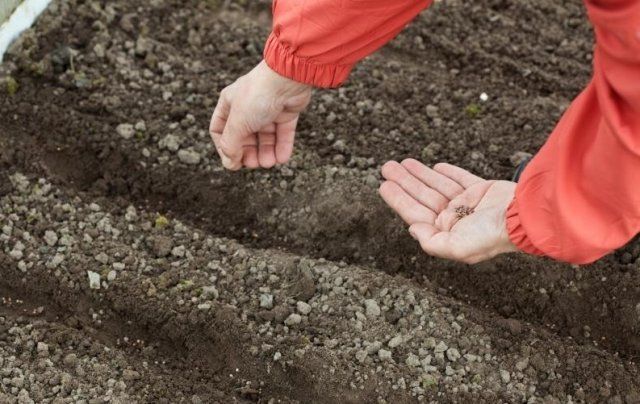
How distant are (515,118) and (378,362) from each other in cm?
111

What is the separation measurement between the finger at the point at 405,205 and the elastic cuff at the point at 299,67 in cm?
48

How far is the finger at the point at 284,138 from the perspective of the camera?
257cm

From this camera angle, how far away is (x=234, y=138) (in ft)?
8.09

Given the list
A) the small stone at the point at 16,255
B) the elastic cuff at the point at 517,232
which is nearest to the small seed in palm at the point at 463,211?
the elastic cuff at the point at 517,232

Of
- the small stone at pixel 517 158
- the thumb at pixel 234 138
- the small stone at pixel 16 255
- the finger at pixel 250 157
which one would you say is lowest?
the small stone at pixel 16 255

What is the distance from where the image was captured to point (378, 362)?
101 inches

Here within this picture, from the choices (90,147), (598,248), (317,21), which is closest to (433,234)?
(598,248)

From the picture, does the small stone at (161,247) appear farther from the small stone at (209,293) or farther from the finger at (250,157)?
the finger at (250,157)

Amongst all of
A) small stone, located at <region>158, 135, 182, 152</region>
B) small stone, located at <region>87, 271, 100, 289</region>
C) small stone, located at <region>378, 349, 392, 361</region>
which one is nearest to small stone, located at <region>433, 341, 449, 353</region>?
small stone, located at <region>378, 349, 392, 361</region>

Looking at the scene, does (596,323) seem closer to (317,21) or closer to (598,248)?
(598,248)

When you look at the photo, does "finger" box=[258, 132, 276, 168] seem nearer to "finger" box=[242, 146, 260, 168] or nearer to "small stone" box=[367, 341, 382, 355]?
"finger" box=[242, 146, 260, 168]

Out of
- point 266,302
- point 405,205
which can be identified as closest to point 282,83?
point 405,205

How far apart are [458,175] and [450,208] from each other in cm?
18

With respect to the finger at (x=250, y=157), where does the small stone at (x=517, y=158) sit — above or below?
below
